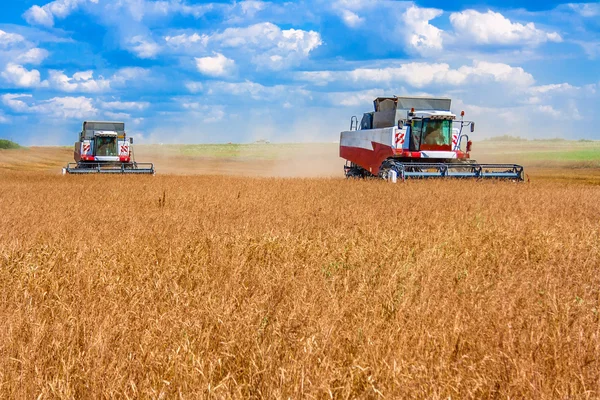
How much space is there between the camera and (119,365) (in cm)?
312

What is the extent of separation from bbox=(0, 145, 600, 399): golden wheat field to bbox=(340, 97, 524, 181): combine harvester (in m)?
12.0

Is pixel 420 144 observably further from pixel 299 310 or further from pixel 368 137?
pixel 299 310

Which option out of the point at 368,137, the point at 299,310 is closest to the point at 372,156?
the point at 368,137

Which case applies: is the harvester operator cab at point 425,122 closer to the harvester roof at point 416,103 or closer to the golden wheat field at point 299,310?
the harvester roof at point 416,103

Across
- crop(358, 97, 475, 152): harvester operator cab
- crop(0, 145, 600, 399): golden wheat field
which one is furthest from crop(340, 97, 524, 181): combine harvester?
crop(0, 145, 600, 399): golden wheat field

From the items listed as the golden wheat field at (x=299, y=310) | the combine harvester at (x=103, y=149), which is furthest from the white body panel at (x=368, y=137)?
the golden wheat field at (x=299, y=310)

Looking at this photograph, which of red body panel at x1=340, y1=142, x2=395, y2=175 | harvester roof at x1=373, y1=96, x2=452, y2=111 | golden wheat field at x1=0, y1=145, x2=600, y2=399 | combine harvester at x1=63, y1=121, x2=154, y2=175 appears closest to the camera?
golden wheat field at x1=0, y1=145, x2=600, y2=399

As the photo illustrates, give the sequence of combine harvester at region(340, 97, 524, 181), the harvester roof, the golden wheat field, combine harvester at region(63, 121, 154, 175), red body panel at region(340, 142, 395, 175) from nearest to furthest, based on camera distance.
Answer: the golden wheat field, combine harvester at region(340, 97, 524, 181), red body panel at region(340, 142, 395, 175), the harvester roof, combine harvester at region(63, 121, 154, 175)

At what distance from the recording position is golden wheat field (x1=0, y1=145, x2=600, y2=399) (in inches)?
117

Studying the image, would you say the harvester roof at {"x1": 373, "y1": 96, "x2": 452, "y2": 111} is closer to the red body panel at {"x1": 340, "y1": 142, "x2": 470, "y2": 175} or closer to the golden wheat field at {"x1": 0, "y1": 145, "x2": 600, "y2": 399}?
the red body panel at {"x1": 340, "y1": 142, "x2": 470, "y2": 175}

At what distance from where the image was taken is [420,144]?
22.5 meters

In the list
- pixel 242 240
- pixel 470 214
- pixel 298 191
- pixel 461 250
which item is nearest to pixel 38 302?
pixel 242 240

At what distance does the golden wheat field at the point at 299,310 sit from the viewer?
2.97 metres

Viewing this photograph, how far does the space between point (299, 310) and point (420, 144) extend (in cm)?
1937
